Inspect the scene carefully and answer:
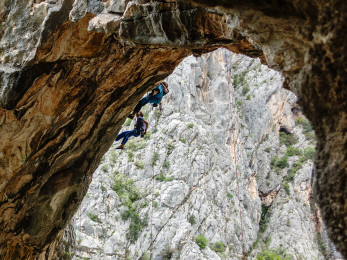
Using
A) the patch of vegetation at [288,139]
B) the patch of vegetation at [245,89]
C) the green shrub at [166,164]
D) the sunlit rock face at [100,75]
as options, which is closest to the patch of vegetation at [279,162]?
the patch of vegetation at [288,139]

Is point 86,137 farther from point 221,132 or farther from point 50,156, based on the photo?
point 221,132

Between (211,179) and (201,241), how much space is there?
606 cm

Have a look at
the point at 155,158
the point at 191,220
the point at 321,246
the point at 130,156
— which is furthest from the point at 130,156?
the point at 321,246

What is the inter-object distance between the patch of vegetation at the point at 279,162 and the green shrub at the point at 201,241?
1616 centimetres

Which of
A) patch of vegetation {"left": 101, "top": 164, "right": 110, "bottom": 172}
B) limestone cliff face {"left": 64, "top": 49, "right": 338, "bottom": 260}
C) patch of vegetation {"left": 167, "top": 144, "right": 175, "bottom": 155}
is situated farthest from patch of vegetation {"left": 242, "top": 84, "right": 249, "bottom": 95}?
patch of vegetation {"left": 101, "top": 164, "right": 110, "bottom": 172}

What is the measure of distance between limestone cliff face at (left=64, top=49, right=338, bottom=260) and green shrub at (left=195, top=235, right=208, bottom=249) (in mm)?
240

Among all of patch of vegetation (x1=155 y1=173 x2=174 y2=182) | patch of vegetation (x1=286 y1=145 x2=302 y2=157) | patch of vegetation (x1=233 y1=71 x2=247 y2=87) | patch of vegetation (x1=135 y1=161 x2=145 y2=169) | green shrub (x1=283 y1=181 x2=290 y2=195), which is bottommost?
patch of vegetation (x1=155 y1=173 x2=174 y2=182)

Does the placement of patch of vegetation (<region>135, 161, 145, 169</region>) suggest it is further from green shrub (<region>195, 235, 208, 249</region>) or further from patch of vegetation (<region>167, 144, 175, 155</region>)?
green shrub (<region>195, 235, 208, 249</region>)

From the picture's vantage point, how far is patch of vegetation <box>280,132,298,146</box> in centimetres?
3875

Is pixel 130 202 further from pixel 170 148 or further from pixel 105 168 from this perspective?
pixel 170 148

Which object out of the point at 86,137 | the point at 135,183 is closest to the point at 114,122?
the point at 86,137

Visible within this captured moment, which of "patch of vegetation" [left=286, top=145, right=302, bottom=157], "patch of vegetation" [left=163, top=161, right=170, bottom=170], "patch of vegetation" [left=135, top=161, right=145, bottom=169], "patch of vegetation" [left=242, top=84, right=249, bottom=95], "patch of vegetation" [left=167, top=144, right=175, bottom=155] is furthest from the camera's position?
"patch of vegetation" [left=242, top=84, right=249, bottom=95]

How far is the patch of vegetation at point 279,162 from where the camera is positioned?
36.8m

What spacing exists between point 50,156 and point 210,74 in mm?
28267
